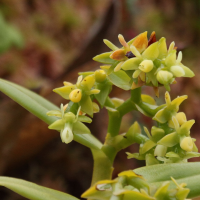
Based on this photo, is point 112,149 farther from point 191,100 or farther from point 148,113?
point 191,100

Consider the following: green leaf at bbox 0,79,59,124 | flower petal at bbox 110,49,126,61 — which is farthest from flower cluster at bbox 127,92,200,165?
green leaf at bbox 0,79,59,124

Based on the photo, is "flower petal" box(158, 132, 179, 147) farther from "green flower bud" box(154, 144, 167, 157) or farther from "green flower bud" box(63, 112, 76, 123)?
"green flower bud" box(63, 112, 76, 123)

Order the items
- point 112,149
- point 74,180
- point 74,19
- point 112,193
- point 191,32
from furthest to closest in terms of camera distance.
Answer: point 191,32, point 74,19, point 74,180, point 112,149, point 112,193

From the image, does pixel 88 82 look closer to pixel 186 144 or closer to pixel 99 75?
pixel 99 75

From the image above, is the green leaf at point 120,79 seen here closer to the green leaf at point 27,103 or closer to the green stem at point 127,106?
the green stem at point 127,106

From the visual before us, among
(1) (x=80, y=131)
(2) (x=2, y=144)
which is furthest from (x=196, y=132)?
(1) (x=80, y=131)

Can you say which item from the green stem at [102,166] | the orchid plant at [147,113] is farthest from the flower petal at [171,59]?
the green stem at [102,166]
